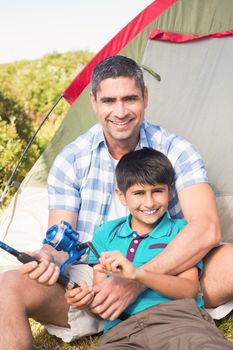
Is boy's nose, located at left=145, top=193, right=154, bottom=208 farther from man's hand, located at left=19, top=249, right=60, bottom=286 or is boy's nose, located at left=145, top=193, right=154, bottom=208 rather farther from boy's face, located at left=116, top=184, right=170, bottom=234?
man's hand, located at left=19, top=249, right=60, bottom=286

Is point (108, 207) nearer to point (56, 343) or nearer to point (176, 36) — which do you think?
point (56, 343)

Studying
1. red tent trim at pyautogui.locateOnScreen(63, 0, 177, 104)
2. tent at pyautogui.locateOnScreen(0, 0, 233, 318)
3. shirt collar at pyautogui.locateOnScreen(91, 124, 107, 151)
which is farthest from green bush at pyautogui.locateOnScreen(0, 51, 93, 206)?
shirt collar at pyautogui.locateOnScreen(91, 124, 107, 151)

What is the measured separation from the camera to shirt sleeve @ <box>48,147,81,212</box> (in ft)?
10.1

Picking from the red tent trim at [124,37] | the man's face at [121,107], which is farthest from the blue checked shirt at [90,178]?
the red tent trim at [124,37]

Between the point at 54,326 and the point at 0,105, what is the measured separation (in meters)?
5.12

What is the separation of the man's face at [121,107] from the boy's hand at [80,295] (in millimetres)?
845

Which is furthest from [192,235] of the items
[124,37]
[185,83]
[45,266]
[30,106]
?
[30,106]

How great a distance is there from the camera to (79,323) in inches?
111

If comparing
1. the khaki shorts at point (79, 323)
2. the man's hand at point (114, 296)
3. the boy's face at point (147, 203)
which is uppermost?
the boy's face at point (147, 203)

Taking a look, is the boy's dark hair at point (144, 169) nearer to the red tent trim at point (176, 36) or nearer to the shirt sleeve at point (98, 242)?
the shirt sleeve at point (98, 242)

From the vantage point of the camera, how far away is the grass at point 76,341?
9.86 feet

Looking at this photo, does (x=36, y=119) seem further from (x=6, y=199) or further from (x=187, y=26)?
(x=187, y=26)

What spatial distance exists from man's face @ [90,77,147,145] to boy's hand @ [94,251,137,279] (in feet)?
2.82

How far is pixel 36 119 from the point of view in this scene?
8.78 m
